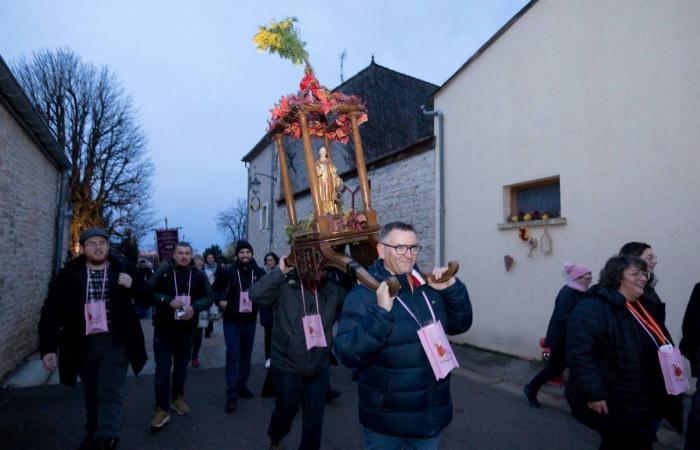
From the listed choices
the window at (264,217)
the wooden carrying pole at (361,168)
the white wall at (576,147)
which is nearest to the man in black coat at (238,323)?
the wooden carrying pole at (361,168)

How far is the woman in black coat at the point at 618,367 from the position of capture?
2598 mm

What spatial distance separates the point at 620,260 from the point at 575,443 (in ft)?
7.80

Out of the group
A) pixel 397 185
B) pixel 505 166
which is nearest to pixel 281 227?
pixel 397 185

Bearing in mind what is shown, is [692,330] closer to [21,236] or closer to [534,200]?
[534,200]

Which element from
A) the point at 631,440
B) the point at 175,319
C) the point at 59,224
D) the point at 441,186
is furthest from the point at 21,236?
the point at 631,440

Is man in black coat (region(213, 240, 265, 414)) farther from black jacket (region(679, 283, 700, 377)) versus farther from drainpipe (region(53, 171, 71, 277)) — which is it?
drainpipe (region(53, 171, 71, 277))

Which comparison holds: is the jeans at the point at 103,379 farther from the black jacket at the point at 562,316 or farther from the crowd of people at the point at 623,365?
the black jacket at the point at 562,316

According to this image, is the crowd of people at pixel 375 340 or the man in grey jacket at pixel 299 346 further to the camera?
the man in grey jacket at pixel 299 346

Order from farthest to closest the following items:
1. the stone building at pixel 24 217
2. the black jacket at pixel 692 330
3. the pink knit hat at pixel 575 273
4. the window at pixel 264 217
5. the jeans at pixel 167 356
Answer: the window at pixel 264 217 → the stone building at pixel 24 217 → the pink knit hat at pixel 575 273 → the jeans at pixel 167 356 → the black jacket at pixel 692 330

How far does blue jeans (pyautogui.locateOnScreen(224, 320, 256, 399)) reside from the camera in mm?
5195

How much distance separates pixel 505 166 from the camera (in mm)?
8117

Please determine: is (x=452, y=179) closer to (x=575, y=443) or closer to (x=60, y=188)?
(x=575, y=443)

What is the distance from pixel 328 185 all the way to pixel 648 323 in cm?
262

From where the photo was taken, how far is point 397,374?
2191 mm
